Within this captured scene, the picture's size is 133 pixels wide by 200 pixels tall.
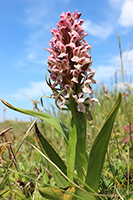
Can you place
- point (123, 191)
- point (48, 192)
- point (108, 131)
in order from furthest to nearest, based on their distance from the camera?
point (123, 191) < point (108, 131) < point (48, 192)

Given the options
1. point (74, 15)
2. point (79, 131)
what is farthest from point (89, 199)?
point (74, 15)

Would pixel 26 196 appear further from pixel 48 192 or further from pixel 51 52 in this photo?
pixel 51 52

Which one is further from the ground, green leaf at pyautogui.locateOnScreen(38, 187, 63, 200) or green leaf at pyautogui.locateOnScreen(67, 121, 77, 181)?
green leaf at pyautogui.locateOnScreen(67, 121, 77, 181)

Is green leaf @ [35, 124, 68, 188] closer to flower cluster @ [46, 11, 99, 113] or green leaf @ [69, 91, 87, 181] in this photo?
green leaf @ [69, 91, 87, 181]

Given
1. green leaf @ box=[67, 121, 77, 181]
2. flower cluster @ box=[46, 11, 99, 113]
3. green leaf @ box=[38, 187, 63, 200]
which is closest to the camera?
green leaf @ box=[38, 187, 63, 200]

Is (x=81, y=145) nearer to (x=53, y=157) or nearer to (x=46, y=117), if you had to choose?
(x=53, y=157)

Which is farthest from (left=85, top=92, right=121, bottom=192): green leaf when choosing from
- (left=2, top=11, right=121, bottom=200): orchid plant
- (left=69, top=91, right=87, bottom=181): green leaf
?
Result: (left=69, top=91, right=87, bottom=181): green leaf

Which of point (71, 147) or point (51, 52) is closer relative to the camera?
point (71, 147)

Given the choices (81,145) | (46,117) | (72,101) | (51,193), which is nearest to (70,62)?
(72,101)
